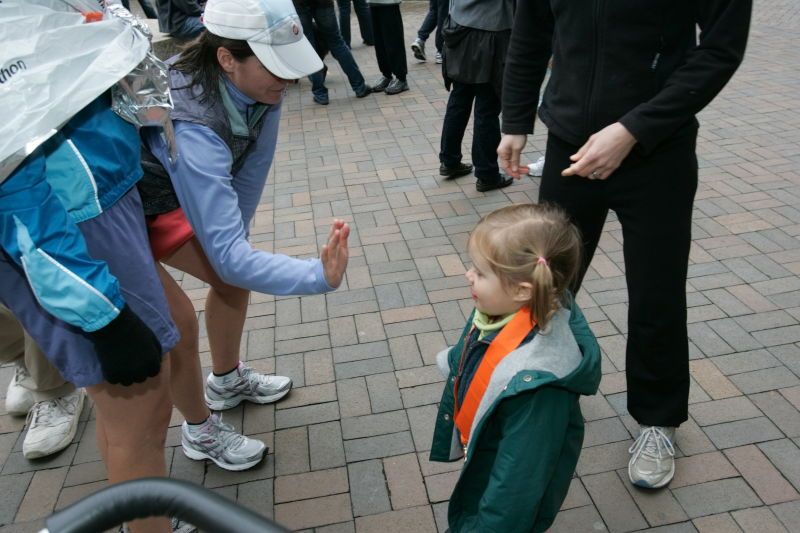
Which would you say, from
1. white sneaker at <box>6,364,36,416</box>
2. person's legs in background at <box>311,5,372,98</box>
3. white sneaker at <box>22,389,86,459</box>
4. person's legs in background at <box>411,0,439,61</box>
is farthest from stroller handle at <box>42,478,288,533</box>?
person's legs in background at <box>411,0,439,61</box>

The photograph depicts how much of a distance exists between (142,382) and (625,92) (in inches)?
58.1

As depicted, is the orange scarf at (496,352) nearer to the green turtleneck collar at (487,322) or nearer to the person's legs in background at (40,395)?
the green turtleneck collar at (487,322)

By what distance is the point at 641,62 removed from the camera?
1.76 meters

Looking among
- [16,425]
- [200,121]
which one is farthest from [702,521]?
[16,425]

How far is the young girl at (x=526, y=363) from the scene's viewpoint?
147cm

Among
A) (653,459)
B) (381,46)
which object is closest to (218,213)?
(653,459)

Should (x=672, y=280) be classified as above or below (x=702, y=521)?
above

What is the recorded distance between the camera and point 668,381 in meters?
2.18

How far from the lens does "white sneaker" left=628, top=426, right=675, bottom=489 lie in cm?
223

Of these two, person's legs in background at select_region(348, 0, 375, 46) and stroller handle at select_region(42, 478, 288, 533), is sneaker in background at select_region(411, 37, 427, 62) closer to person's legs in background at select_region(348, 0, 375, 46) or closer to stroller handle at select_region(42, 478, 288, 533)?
person's legs in background at select_region(348, 0, 375, 46)

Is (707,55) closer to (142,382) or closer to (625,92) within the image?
(625,92)

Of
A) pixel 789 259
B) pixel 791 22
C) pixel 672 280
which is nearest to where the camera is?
pixel 672 280

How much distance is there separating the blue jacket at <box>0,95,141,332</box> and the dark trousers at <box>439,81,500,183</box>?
10.4ft

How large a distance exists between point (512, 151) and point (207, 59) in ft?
3.28
